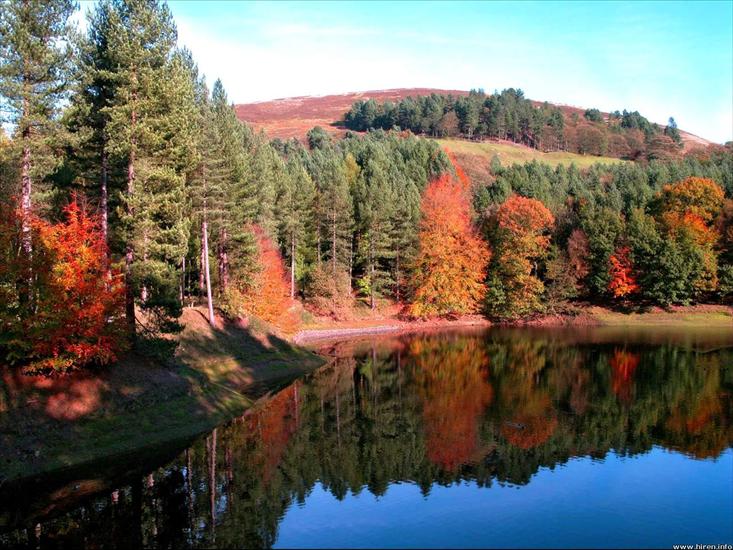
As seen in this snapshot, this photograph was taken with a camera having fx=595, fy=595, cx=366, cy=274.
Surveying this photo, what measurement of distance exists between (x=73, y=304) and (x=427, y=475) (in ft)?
62.3

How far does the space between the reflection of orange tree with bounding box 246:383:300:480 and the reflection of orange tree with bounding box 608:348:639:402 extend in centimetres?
2309

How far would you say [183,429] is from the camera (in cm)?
3291

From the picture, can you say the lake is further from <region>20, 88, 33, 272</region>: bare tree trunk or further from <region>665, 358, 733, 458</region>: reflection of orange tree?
<region>20, 88, 33, 272</region>: bare tree trunk

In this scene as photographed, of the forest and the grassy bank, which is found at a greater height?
the forest

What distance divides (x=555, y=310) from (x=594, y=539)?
67.6 metres

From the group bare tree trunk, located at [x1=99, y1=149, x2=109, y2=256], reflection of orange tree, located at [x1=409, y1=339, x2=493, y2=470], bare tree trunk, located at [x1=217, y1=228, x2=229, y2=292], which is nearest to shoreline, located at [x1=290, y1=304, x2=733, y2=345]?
reflection of orange tree, located at [x1=409, y1=339, x2=493, y2=470]

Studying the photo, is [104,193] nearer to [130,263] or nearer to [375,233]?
[130,263]

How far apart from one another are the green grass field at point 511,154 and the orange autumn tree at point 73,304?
12959 centimetres

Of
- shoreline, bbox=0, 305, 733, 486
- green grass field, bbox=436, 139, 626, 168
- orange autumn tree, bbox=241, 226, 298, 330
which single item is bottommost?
shoreline, bbox=0, 305, 733, 486

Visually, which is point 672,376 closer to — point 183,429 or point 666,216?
point 183,429

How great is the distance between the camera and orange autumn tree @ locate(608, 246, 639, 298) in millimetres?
86312

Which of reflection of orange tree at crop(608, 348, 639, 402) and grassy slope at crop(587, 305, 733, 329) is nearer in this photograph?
reflection of orange tree at crop(608, 348, 639, 402)

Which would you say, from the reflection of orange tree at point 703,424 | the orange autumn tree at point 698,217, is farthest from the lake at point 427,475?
the orange autumn tree at point 698,217

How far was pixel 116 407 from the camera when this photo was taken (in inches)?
1229
